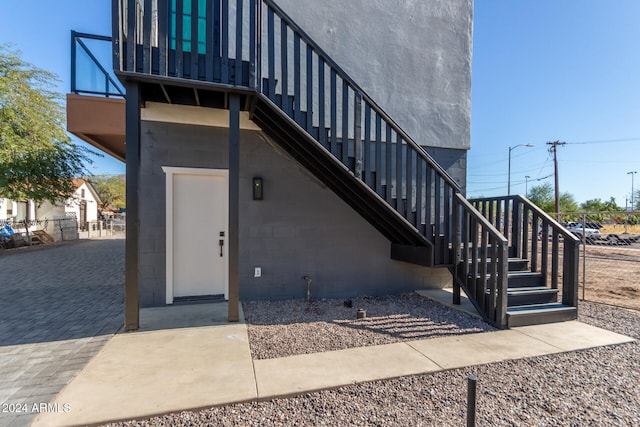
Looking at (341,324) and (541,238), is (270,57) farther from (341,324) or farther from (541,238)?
(541,238)

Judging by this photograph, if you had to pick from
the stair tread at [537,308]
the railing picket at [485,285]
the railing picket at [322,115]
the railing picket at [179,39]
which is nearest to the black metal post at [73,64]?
the railing picket at [179,39]

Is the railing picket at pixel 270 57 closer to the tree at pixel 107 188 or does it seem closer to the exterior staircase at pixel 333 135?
the exterior staircase at pixel 333 135

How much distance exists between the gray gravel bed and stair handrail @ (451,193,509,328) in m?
0.23

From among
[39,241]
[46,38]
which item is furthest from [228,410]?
[39,241]

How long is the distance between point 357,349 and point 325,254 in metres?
2.10

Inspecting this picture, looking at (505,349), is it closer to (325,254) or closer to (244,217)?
(325,254)

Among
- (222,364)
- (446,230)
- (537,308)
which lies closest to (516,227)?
(537,308)

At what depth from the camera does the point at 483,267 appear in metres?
3.82

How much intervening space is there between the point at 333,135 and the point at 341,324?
8.06ft

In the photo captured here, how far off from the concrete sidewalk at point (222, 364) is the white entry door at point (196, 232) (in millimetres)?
818

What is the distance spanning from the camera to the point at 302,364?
2693 millimetres

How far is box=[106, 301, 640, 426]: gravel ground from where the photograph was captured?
2.01 meters

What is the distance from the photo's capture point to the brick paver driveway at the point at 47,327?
2250 millimetres

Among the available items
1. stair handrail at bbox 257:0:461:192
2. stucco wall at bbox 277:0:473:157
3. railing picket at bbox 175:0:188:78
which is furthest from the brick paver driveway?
stucco wall at bbox 277:0:473:157
